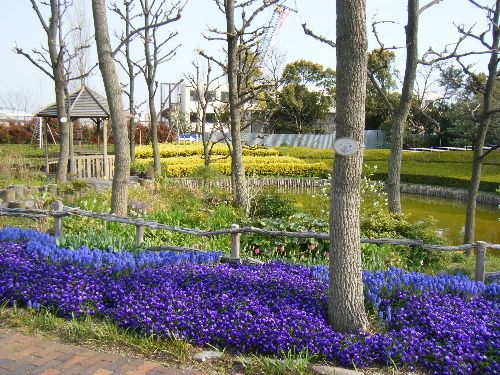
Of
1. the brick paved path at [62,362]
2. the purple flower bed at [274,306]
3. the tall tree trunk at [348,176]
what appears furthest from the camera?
the tall tree trunk at [348,176]

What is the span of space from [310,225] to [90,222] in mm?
3298

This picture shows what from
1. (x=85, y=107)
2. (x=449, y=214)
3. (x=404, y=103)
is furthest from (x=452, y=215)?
(x=85, y=107)

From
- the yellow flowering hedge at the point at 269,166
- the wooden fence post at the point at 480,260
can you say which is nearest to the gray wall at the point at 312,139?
the yellow flowering hedge at the point at 269,166

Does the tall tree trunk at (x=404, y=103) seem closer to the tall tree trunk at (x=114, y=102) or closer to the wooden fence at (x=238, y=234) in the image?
the wooden fence at (x=238, y=234)

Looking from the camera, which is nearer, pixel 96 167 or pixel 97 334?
pixel 97 334

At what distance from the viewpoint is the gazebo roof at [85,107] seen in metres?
15.2

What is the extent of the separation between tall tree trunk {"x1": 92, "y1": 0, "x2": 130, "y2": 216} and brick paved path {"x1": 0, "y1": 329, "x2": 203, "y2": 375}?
356 centimetres

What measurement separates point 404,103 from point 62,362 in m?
7.38

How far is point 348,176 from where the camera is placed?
12.4 feet

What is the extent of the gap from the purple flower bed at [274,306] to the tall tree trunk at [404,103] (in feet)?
15.4

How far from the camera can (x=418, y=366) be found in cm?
353

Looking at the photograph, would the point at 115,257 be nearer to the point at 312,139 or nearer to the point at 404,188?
the point at 404,188

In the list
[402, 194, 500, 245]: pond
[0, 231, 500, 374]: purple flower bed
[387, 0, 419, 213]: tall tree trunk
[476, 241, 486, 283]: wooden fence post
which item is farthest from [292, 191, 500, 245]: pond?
[0, 231, 500, 374]: purple flower bed

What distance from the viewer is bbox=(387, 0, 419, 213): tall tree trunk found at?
352 inches
